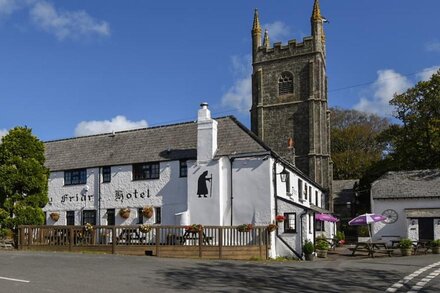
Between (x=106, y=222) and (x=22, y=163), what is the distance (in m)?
6.13

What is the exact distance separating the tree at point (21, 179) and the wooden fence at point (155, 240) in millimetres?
1128

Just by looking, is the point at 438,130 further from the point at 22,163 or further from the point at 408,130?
the point at 22,163

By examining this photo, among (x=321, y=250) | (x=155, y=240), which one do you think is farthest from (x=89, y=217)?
(x=321, y=250)

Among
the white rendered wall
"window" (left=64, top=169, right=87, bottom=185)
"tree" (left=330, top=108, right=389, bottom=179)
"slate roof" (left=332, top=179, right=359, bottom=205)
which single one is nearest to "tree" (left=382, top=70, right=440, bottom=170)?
"slate roof" (left=332, top=179, right=359, bottom=205)

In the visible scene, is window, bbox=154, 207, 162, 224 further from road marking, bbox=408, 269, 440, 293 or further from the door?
the door

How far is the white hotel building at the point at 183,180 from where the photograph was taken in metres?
25.6

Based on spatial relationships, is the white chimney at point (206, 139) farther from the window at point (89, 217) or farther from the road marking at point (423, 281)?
the road marking at point (423, 281)

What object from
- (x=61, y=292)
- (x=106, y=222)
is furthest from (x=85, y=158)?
(x=61, y=292)

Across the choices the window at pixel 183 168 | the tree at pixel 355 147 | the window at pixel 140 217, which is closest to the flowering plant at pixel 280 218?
the window at pixel 183 168

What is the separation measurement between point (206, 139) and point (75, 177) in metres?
9.39

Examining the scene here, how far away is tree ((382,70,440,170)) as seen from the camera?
145ft

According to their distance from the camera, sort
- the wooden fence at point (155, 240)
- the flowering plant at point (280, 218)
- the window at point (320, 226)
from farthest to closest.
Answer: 1. the window at point (320, 226)
2. the flowering plant at point (280, 218)
3. the wooden fence at point (155, 240)

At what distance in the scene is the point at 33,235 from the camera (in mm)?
25047

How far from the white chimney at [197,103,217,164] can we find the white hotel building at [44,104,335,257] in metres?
0.05
